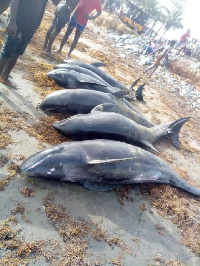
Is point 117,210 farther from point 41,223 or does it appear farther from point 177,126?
point 177,126

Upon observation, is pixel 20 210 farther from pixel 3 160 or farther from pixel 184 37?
pixel 184 37

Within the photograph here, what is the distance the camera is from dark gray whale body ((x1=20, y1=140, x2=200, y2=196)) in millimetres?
3914

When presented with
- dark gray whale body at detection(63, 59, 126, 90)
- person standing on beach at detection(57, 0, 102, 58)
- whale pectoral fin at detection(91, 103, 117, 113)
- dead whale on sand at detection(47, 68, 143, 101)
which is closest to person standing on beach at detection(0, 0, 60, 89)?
dead whale on sand at detection(47, 68, 143, 101)

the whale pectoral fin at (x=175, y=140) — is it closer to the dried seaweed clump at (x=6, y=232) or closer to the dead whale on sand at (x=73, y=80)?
the dead whale on sand at (x=73, y=80)

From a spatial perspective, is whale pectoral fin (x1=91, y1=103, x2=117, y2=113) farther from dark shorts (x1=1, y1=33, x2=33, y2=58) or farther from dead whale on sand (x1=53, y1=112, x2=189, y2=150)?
dark shorts (x1=1, y1=33, x2=33, y2=58)

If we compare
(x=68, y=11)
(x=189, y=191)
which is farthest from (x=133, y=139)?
(x=68, y=11)

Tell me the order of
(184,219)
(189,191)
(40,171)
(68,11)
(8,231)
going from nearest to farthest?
(8,231), (40,171), (184,219), (189,191), (68,11)

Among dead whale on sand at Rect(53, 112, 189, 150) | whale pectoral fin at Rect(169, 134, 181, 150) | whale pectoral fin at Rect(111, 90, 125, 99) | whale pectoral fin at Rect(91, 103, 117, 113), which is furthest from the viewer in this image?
whale pectoral fin at Rect(169, 134, 181, 150)

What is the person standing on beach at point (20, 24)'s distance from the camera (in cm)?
482

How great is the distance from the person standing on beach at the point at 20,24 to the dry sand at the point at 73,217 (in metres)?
0.93

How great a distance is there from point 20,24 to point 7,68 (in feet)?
3.74

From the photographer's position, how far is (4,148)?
14.0 ft

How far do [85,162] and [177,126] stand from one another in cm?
426

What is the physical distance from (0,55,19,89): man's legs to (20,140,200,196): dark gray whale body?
2.60m
